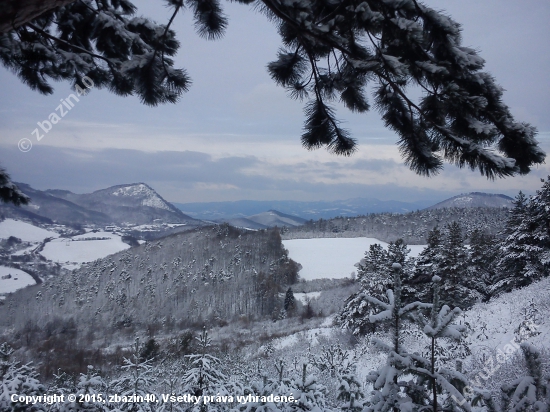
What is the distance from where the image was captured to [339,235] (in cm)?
8425

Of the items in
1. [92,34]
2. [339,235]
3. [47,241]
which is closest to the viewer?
[92,34]

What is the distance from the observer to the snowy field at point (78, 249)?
88.9 m

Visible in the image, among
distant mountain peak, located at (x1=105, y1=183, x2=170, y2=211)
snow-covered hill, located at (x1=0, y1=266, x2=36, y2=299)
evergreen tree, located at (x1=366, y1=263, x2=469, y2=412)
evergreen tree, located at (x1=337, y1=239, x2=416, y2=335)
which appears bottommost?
snow-covered hill, located at (x1=0, y1=266, x2=36, y2=299)

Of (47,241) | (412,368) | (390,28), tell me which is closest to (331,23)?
(390,28)

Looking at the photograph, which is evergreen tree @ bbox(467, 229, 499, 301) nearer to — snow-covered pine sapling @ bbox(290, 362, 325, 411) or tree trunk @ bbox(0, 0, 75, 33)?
snow-covered pine sapling @ bbox(290, 362, 325, 411)

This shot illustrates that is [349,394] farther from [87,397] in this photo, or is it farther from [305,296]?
[305,296]

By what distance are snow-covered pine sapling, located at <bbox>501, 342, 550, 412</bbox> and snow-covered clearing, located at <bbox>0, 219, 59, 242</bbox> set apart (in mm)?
95387

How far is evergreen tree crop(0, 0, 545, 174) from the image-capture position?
4.89 ft

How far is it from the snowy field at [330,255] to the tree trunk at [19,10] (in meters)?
56.8

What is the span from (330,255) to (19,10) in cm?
6685

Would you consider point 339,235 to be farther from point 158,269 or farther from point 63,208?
point 63,208

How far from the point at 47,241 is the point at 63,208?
2371cm

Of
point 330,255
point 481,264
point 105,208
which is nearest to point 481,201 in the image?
point 330,255

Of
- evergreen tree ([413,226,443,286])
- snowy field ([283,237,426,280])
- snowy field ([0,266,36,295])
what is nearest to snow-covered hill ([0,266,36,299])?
snowy field ([0,266,36,295])
